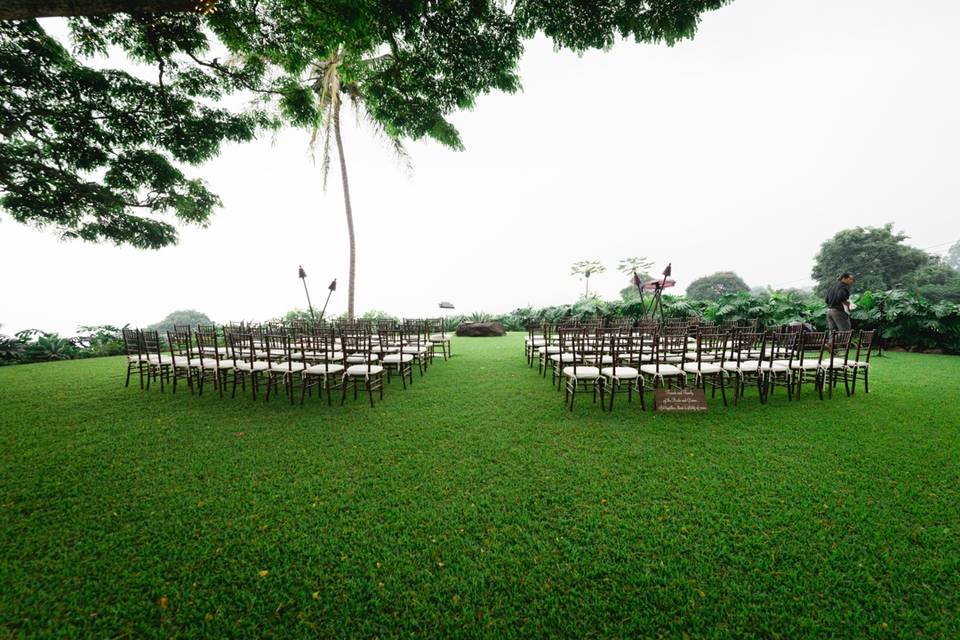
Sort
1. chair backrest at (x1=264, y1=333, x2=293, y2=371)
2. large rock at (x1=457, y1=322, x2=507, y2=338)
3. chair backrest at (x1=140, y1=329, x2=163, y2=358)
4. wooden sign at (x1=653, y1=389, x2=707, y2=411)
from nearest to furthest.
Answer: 1. wooden sign at (x1=653, y1=389, x2=707, y2=411)
2. chair backrest at (x1=264, y1=333, x2=293, y2=371)
3. chair backrest at (x1=140, y1=329, x2=163, y2=358)
4. large rock at (x1=457, y1=322, x2=507, y2=338)

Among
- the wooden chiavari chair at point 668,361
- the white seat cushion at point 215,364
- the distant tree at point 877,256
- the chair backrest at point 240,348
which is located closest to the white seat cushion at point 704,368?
the wooden chiavari chair at point 668,361

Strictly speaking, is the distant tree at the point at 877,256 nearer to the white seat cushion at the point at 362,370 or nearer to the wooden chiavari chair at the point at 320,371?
the white seat cushion at the point at 362,370

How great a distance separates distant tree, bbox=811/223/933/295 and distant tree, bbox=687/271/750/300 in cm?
1480

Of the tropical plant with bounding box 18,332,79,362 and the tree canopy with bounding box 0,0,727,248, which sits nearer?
the tree canopy with bounding box 0,0,727,248

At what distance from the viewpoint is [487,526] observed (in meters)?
2.29

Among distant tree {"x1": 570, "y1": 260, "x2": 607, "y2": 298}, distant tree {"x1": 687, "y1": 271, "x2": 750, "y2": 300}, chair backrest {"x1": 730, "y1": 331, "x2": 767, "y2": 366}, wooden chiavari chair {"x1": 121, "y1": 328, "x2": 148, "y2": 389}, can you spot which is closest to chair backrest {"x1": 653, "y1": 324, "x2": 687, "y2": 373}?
chair backrest {"x1": 730, "y1": 331, "x2": 767, "y2": 366}

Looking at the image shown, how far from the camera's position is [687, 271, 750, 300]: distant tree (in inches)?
1762

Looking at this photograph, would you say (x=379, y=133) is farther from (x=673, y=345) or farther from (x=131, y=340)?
(x=673, y=345)

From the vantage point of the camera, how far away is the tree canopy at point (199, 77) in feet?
15.0

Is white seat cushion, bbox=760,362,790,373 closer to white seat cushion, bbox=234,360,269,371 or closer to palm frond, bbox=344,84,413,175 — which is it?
white seat cushion, bbox=234,360,269,371

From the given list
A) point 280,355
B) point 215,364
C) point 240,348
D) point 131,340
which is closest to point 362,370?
point 280,355

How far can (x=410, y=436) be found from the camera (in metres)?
3.79

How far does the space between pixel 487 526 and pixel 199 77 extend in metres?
10.2

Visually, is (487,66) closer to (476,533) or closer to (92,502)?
(476,533)
